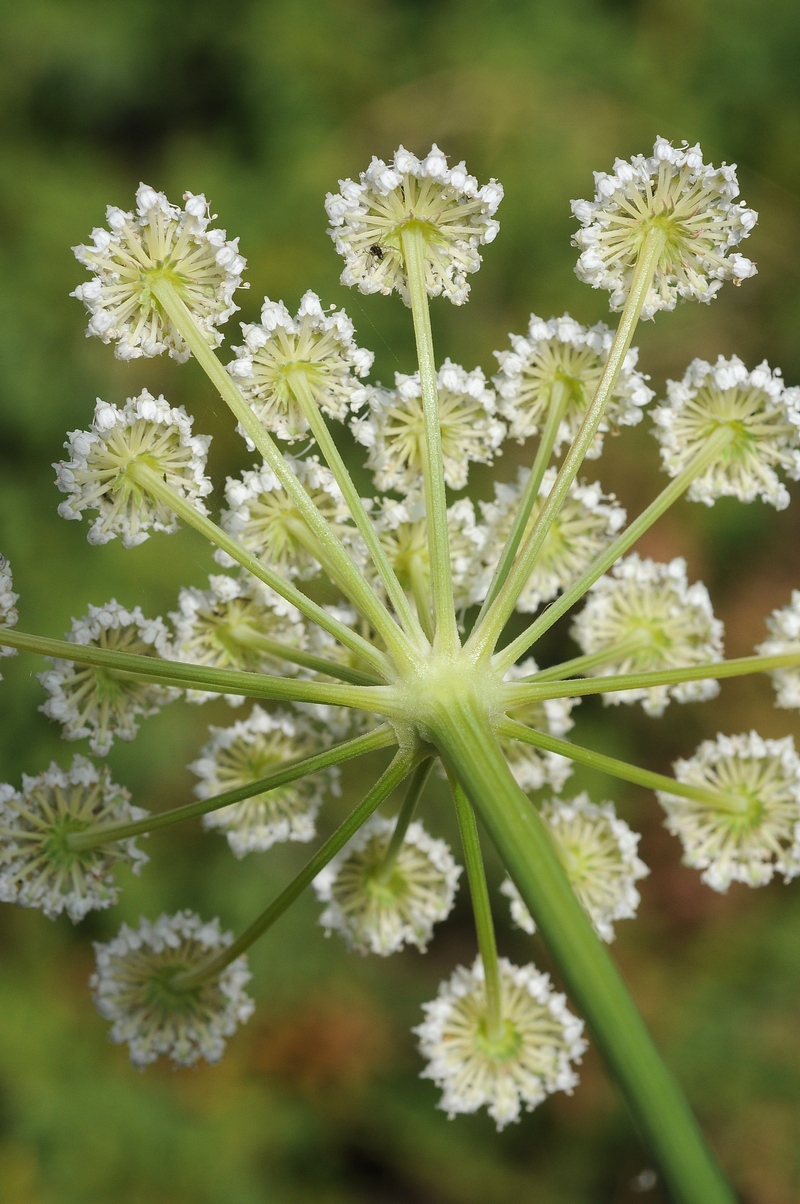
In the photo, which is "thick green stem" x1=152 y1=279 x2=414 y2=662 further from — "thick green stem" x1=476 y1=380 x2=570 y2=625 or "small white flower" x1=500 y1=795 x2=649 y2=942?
"small white flower" x1=500 y1=795 x2=649 y2=942

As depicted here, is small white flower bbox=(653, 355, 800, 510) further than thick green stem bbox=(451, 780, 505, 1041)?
Yes

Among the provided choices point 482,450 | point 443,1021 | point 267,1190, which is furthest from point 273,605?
point 267,1190

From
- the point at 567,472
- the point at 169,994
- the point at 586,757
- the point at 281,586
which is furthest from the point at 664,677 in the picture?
the point at 169,994

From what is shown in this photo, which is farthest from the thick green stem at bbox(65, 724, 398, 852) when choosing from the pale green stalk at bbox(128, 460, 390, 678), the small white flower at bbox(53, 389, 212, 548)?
the small white flower at bbox(53, 389, 212, 548)

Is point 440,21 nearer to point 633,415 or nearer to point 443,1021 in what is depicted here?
point 633,415

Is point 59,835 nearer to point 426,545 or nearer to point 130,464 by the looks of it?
point 130,464

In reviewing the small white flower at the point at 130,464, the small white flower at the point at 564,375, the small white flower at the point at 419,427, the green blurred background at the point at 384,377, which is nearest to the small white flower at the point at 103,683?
the small white flower at the point at 130,464
